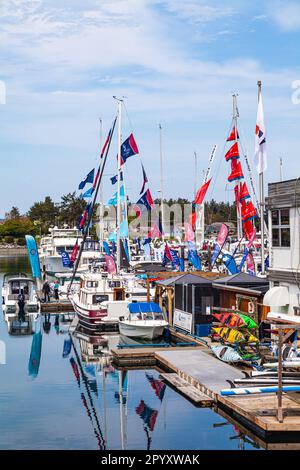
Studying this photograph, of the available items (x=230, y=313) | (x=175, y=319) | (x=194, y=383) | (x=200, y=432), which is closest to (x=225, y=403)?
(x=200, y=432)

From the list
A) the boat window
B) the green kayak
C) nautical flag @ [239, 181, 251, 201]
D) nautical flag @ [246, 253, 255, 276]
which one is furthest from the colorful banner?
the green kayak

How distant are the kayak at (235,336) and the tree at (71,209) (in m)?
143

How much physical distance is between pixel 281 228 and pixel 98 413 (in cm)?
1193

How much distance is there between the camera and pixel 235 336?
33.5m

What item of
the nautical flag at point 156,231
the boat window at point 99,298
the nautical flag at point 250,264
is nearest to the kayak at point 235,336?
the boat window at point 99,298

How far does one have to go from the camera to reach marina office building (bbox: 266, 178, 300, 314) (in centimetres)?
3161

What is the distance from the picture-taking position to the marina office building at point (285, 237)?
3161 cm

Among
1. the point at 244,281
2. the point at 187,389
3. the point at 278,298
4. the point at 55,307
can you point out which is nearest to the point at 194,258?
the point at 55,307

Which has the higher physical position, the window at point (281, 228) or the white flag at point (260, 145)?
the white flag at point (260, 145)

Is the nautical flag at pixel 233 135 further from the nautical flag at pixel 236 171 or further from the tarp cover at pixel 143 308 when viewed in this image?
the tarp cover at pixel 143 308

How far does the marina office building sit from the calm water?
6.90 meters

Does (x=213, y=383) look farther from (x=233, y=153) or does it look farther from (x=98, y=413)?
(x=233, y=153)

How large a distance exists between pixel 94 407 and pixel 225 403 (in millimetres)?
5742

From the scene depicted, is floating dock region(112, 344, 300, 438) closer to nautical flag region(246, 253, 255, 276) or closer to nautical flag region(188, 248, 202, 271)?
nautical flag region(246, 253, 255, 276)
